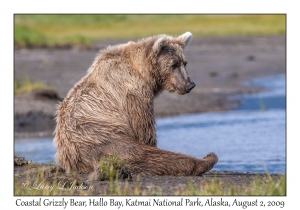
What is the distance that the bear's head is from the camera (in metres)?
8.13

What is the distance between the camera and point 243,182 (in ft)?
24.5

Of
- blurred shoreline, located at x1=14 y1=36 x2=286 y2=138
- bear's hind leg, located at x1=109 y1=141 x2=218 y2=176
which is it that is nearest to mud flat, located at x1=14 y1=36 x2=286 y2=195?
blurred shoreline, located at x1=14 y1=36 x2=286 y2=138

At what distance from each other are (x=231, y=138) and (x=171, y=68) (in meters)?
6.12

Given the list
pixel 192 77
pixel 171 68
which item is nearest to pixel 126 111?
Result: pixel 171 68

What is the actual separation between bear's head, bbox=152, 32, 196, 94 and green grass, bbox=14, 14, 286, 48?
1170 inches

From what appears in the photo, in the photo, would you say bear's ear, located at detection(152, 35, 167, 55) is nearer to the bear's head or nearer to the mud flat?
the bear's head

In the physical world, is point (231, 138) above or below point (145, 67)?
below

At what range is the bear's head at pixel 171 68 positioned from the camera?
8.13m

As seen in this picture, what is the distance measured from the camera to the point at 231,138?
14.1 metres

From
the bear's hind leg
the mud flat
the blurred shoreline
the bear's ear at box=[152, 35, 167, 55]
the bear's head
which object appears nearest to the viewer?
the mud flat

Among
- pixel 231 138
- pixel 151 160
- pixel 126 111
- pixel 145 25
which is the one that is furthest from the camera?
pixel 145 25

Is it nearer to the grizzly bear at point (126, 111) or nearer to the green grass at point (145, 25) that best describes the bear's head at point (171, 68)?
the grizzly bear at point (126, 111)

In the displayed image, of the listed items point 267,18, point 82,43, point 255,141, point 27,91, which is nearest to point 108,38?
point 82,43

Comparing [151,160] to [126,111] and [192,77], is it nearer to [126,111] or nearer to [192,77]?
[126,111]
